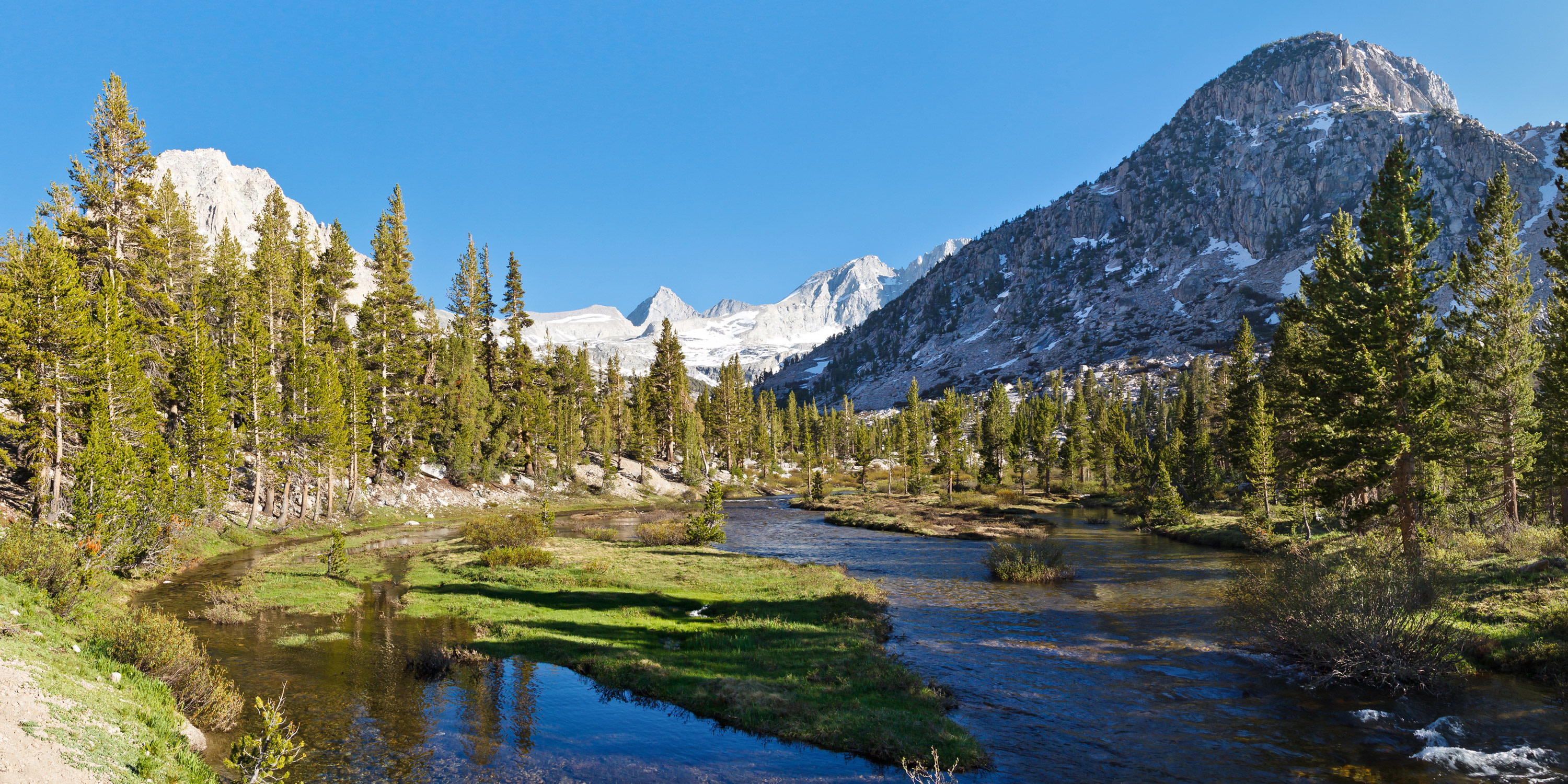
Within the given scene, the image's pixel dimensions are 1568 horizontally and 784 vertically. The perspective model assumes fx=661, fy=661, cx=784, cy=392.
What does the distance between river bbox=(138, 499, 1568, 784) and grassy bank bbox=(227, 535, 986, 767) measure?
0.86 metres

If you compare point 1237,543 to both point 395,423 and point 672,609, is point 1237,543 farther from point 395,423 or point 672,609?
point 395,423

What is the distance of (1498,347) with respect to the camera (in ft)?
127

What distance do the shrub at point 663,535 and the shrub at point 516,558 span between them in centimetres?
1193

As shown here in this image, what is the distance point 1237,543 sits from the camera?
49219 mm

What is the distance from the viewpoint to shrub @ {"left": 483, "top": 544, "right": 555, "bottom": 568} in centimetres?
3575

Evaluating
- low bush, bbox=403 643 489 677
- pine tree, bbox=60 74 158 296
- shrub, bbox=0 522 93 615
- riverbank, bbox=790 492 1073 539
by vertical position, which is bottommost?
riverbank, bbox=790 492 1073 539

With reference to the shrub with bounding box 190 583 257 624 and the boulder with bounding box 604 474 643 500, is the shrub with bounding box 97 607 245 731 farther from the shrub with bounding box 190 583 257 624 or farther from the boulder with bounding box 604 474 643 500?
the boulder with bounding box 604 474 643 500

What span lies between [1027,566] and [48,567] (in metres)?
40.3

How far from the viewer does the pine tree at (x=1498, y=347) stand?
37.2 meters

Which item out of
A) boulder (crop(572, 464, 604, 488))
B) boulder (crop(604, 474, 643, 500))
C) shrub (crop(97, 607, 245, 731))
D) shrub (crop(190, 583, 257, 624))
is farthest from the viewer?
boulder (crop(604, 474, 643, 500))

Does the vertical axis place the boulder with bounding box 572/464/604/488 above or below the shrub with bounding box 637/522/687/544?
above

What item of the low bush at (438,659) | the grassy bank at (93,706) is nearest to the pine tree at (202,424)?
the grassy bank at (93,706)

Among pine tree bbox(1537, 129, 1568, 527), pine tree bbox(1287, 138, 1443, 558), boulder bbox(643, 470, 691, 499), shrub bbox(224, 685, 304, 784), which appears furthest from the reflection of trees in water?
boulder bbox(643, 470, 691, 499)

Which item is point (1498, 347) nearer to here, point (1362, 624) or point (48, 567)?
point (1362, 624)
